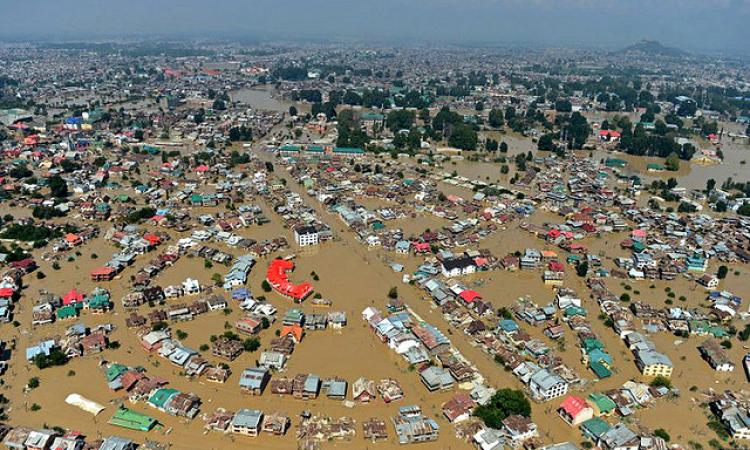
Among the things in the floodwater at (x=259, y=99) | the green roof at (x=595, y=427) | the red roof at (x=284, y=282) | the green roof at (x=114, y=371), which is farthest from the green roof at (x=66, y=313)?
the floodwater at (x=259, y=99)

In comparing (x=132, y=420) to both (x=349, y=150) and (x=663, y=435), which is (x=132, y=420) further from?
(x=349, y=150)

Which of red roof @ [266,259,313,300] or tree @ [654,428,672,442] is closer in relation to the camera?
tree @ [654,428,672,442]

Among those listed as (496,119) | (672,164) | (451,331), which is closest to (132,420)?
(451,331)

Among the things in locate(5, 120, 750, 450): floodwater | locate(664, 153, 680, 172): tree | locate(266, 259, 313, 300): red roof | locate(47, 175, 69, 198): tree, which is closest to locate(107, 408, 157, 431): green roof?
locate(5, 120, 750, 450): floodwater

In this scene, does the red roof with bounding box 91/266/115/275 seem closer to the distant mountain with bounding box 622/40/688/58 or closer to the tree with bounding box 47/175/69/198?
the tree with bounding box 47/175/69/198

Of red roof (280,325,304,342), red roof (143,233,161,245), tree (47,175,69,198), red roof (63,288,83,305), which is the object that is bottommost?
red roof (280,325,304,342)

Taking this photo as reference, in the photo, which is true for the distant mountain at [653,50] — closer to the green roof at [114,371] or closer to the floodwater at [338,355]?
the floodwater at [338,355]

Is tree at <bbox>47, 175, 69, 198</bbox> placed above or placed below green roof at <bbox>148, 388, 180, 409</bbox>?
above

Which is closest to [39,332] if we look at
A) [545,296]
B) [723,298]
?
[545,296]
